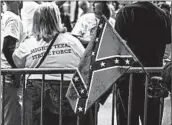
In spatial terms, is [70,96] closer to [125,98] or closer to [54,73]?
[54,73]

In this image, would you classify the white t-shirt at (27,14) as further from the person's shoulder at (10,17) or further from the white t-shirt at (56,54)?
the white t-shirt at (56,54)

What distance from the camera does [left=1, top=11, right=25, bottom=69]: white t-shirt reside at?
6.54 m

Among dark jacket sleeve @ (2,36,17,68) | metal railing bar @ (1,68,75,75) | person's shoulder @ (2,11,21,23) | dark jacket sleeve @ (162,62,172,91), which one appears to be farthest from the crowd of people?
dark jacket sleeve @ (162,62,172,91)

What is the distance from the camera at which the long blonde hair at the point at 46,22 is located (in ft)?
19.1

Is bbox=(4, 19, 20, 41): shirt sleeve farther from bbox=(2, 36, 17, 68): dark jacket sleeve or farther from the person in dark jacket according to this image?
the person in dark jacket

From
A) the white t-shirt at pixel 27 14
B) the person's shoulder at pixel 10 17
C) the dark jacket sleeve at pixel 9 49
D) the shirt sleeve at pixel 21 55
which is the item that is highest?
the person's shoulder at pixel 10 17

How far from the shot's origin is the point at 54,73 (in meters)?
5.40

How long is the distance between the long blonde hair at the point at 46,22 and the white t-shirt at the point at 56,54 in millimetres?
87

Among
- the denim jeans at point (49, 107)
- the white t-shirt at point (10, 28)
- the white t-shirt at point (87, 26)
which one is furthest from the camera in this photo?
the white t-shirt at point (87, 26)

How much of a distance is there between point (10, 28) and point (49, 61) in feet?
3.59

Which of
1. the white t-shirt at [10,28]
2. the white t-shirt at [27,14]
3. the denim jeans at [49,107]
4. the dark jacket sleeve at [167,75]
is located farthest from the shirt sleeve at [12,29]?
the dark jacket sleeve at [167,75]

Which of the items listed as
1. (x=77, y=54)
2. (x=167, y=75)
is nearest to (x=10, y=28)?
(x=77, y=54)

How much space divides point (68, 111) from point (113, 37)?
1047mm

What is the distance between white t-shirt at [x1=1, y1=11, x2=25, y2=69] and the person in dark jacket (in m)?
1.44
